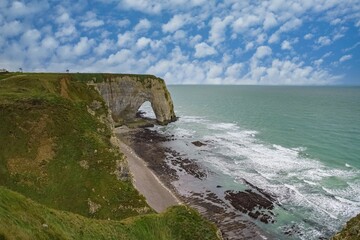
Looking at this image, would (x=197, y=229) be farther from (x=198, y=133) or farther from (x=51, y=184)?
(x=198, y=133)

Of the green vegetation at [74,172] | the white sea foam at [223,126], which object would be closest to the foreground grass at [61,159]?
the green vegetation at [74,172]

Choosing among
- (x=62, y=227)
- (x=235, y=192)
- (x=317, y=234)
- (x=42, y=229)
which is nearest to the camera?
(x=42, y=229)

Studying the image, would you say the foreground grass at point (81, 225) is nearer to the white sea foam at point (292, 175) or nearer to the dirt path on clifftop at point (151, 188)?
the dirt path on clifftop at point (151, 188)

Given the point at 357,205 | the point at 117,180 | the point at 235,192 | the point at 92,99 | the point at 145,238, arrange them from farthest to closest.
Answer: the point at 92,99 → the point at 235,192 → the point at 357,205 → the point at 117,180 → the point at 145,238

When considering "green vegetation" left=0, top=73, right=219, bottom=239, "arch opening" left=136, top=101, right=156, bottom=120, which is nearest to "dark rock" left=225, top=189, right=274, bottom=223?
"green vegetation" left=0, top=73, right=219, bottom=239

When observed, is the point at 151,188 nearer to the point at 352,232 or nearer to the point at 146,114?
the point at 352,232

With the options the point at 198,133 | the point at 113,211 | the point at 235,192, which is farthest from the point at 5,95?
the point at 198,133

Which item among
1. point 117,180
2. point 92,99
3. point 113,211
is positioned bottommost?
point 113,211
